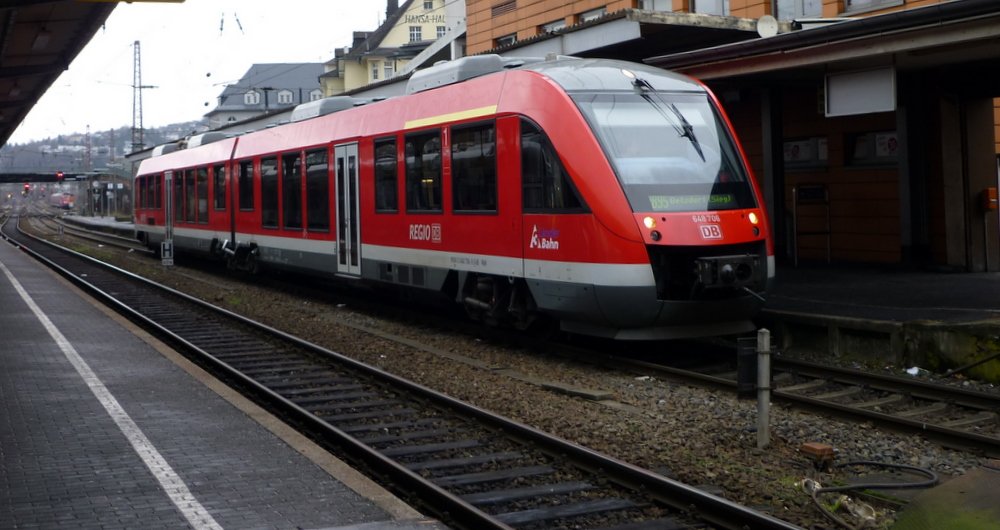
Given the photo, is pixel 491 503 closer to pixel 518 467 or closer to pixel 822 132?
pixel 518 467

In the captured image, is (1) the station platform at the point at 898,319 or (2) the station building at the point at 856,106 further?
(2) the station building at the point at 856,106

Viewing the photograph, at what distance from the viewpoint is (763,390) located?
789 centimetres

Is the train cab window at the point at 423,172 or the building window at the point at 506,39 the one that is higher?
the building window at the point at 506,39

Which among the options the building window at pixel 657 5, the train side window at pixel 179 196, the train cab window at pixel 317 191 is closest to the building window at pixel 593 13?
the building window at pixel 657 5

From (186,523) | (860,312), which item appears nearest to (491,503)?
(186,523)

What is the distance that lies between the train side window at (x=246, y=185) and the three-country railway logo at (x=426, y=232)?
7941 mm

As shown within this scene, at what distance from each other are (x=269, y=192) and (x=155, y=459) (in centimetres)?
1316

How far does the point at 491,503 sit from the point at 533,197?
211 inches

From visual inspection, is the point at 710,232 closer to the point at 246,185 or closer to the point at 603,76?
the point at 603,76

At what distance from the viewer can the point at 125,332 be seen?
14391 mm

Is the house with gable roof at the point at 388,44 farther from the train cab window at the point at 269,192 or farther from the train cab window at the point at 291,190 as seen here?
the train cab window at the point at 291,190

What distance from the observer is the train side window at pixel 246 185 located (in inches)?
833

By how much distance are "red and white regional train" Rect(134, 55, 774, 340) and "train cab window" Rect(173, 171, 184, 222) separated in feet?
40.4

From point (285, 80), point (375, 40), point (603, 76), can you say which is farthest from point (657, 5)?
point (285, 80)
